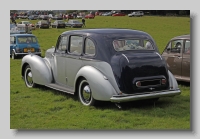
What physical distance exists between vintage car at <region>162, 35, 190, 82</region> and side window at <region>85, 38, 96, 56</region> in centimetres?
287

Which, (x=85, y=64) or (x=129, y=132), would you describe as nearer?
(x=129, y=132)

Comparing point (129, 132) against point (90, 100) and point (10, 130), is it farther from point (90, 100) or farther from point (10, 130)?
point (10, 130)

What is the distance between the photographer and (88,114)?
7.34 meters

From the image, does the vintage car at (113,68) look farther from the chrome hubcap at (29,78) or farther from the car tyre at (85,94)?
the chrome hubcap at (29,78)

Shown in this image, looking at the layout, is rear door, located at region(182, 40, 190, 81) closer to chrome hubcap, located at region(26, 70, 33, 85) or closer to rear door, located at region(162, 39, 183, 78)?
rear door, located at region(162, 39, 183, 78)

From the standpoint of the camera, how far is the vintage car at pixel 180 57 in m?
9.58

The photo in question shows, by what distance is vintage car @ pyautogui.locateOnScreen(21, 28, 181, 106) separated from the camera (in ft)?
23.8

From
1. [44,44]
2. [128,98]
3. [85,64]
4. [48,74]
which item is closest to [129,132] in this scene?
[128,98]

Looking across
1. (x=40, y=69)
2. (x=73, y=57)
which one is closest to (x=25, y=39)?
(x=40, y=69)

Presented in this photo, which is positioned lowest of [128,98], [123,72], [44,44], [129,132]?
[129,132]

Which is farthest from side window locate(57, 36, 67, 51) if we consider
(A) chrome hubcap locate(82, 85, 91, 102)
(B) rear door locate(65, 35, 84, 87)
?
(A) chrome hubcap locate(82, 85, 91, 102)

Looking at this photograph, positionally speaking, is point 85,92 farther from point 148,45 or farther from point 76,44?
point 148,45

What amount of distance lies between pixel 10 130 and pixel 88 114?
1503 millimetres

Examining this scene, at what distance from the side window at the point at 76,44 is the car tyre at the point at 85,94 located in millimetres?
759
